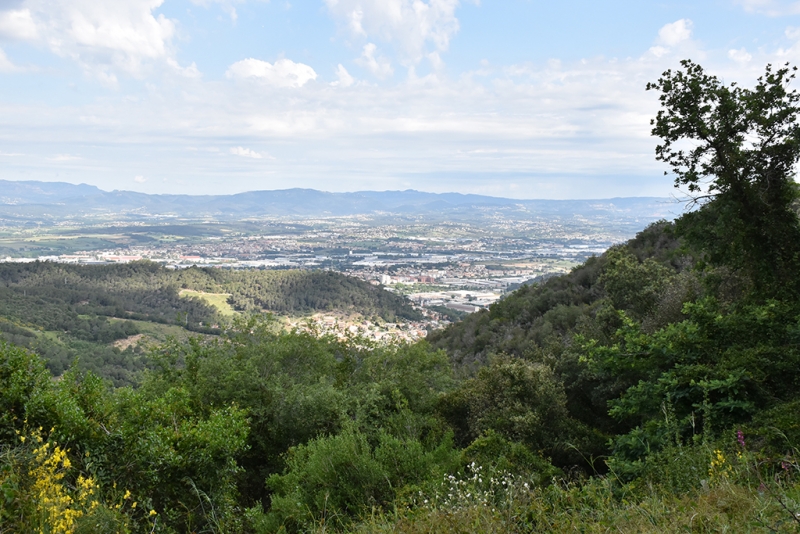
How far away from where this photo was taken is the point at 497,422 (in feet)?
38.8

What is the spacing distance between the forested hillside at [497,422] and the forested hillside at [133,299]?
39.0m

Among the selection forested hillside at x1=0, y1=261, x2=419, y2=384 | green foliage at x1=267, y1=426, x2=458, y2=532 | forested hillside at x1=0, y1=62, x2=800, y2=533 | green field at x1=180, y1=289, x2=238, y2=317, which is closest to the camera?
forested hillside at x1=0, y1=62, x2=800, y2=533

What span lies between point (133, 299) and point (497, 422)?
82347 millimetres

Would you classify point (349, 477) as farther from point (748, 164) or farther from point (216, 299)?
point (216, 299)

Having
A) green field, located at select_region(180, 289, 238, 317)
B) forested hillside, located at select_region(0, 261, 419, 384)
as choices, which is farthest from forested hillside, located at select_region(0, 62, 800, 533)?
green field, located at select_region(180, 289, 238, 317)

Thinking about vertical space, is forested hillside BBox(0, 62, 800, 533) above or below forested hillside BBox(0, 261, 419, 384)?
above

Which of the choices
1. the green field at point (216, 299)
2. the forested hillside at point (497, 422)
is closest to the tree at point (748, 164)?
the forested hillside at point (497, 422)

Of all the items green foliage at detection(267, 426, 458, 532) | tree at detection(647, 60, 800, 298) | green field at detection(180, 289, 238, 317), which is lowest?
green field at detection(180, 289, 238, 317)

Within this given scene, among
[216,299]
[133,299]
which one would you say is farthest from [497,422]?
[133,299]

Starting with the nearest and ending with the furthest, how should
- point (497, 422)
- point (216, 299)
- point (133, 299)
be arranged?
1. point (497, 422)
2. point (133, 299)
3. point (216, 299)

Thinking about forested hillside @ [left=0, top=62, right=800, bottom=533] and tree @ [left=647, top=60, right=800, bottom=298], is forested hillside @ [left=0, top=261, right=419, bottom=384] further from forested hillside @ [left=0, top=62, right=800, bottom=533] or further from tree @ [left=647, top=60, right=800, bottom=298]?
tree @ [left=647, top=60, right=800, bottom=298]

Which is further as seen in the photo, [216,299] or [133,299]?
[216,299]

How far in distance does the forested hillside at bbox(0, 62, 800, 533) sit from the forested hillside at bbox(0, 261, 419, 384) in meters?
39.0

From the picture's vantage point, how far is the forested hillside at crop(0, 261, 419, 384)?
5484 centimetres
